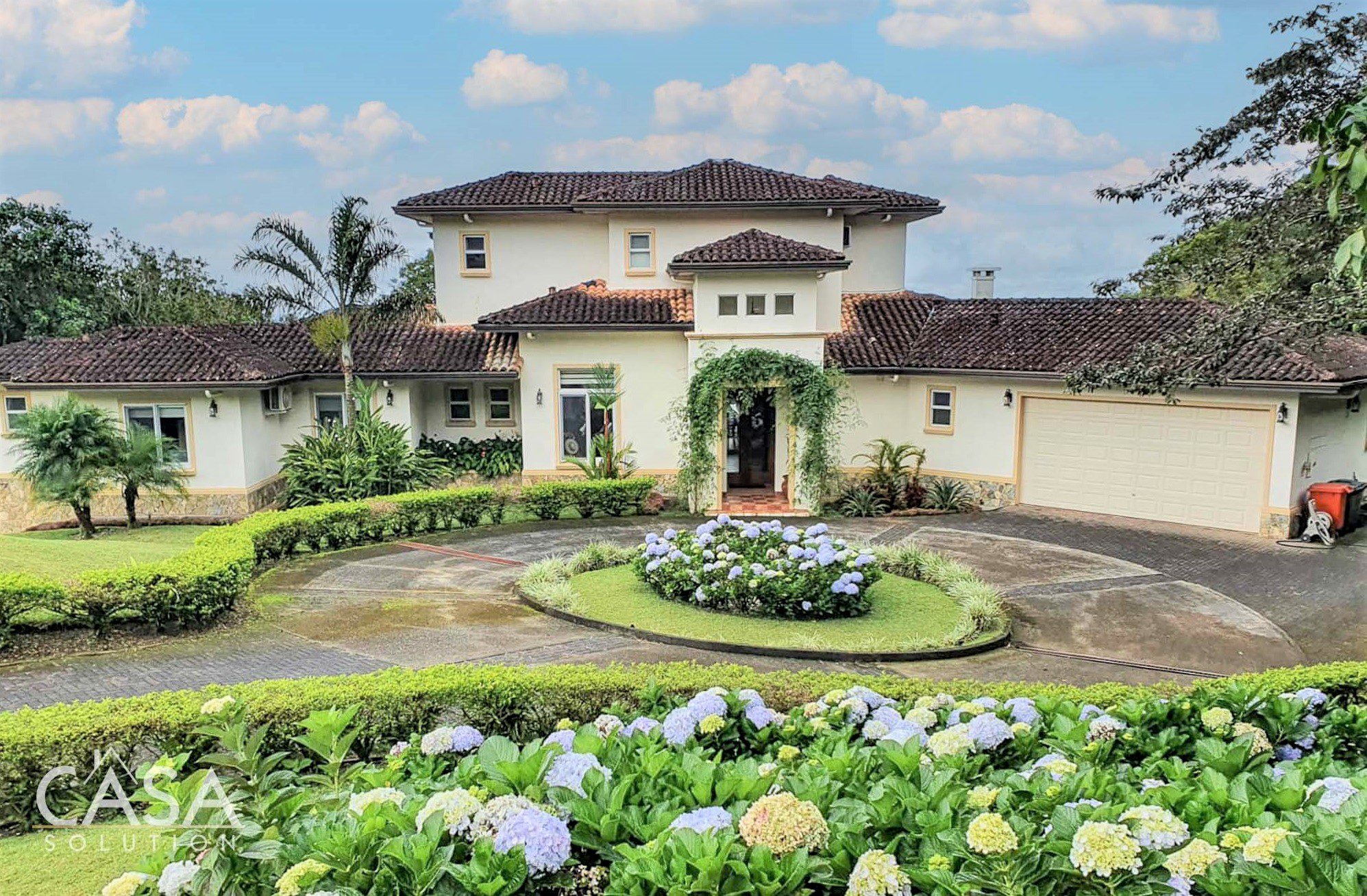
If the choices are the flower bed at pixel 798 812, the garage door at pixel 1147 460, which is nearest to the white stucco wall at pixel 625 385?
the garage door at pixel 1147 460

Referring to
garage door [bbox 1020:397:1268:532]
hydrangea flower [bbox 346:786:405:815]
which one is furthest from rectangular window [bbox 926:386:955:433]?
hydrangea flower [bbox 346:786:405:815]

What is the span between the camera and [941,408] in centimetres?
2047

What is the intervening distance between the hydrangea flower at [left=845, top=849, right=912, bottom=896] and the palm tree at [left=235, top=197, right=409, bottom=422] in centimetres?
1867

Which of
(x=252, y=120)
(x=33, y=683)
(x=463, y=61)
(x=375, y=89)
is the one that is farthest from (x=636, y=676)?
(x=252, y=120)

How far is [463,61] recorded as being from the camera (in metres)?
20.8

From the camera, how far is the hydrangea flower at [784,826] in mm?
2855

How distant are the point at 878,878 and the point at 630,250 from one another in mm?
20143

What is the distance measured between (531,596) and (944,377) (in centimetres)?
1215

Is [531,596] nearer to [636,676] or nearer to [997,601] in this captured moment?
[636,676]

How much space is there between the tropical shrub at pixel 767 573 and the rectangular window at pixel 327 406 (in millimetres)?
12873

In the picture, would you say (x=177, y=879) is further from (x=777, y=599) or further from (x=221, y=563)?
(x=221, y=563)

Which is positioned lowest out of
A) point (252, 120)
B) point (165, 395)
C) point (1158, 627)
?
point (1158, 627)

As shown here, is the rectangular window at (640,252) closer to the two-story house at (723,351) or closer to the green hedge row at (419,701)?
the two-story house at (723,351)

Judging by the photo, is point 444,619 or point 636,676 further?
point 444,619
